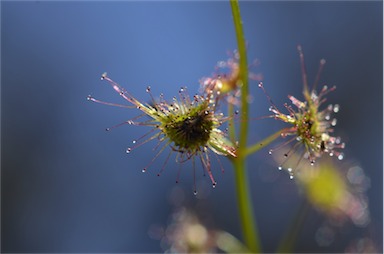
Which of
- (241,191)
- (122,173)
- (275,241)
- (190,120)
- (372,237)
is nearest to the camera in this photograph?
(190,120)

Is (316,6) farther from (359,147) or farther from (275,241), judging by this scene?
(275,241)

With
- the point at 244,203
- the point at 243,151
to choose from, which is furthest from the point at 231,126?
the point at 244,203

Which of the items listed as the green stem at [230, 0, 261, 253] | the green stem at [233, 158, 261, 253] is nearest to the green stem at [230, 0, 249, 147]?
the green stem at [230, 0, 261, 253]

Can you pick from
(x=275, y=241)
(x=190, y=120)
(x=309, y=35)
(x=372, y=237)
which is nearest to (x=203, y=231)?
(x=372, y=237)

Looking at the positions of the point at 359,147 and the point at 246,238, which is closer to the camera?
the point at 246,238

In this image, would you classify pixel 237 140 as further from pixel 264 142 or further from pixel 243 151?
pixel 264 142

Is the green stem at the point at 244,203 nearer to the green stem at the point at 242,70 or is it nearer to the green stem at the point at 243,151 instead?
the green stem at the point at 243,151

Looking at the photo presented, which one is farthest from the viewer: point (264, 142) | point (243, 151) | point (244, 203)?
point (244, 203)

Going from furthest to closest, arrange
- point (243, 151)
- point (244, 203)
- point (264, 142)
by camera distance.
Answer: point (244, 203) < point (243, 151) < point (264, 142)
